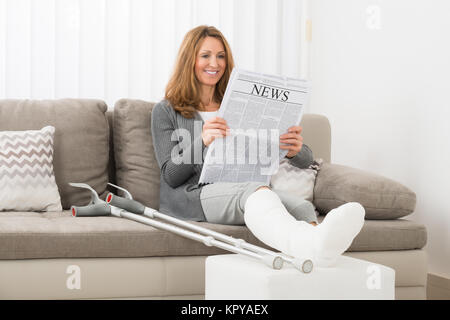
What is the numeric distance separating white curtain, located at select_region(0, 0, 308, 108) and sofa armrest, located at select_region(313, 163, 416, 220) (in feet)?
4.33

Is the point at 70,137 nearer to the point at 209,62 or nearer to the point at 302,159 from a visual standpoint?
the point at 209,62

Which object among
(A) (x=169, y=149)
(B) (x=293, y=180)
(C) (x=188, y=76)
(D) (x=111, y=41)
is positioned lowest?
(B) (x=293, y=180)

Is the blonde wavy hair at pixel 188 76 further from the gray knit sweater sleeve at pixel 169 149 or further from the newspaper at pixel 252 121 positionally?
the newspaper at pixel 252 121

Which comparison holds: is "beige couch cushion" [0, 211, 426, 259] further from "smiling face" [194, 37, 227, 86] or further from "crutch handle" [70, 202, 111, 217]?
"smiling face" [194, 37, 227, 86]

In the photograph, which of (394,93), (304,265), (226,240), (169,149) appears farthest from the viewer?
(394,93)

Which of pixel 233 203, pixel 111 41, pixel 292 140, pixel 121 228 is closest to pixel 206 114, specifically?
pixel 292 140

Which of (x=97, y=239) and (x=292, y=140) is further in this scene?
(x=292, y=140)

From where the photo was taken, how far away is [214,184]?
189 cm

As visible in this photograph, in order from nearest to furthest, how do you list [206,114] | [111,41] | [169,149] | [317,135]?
[169,149] < [206,114] < [317,135] < [111,41]

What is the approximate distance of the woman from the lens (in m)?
1.42

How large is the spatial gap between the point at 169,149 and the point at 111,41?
1201mm

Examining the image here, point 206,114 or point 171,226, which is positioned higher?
point 206,114

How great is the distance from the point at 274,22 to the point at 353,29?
0.53 metres
